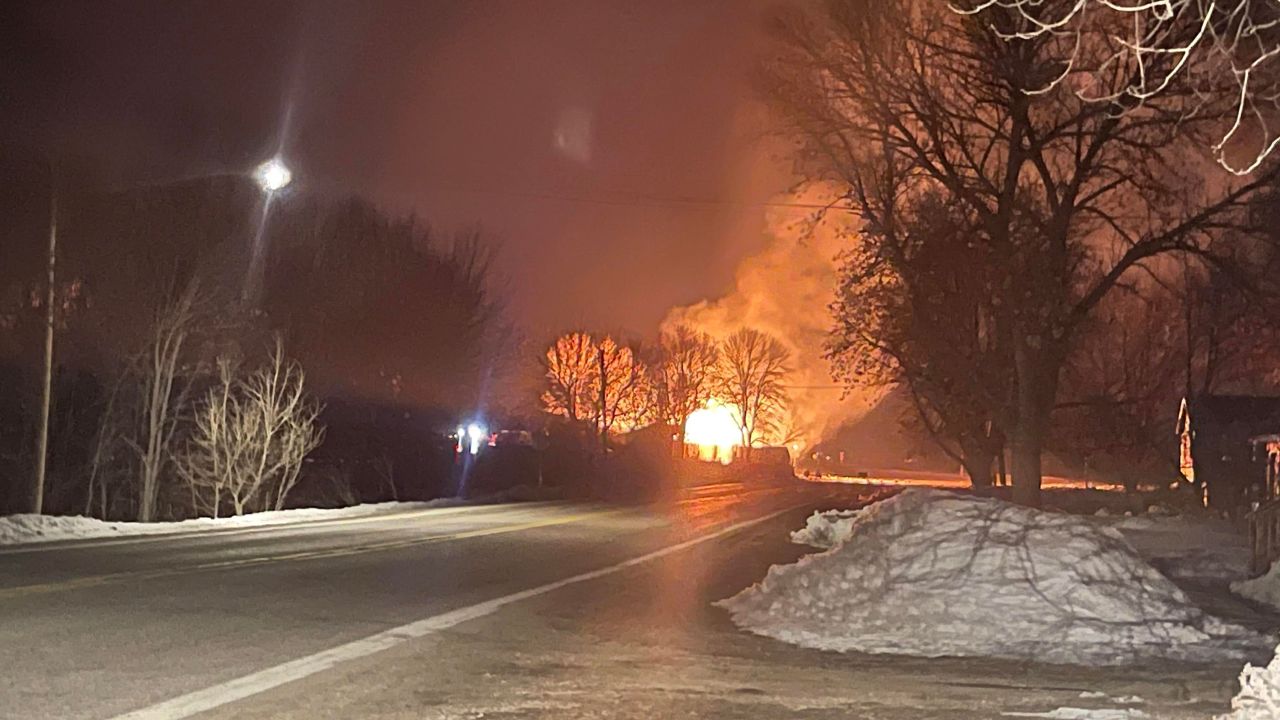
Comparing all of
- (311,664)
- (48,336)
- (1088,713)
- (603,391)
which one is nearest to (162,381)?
(48,336)

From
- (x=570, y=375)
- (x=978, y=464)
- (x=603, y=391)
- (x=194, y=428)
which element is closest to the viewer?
(x=194, y=428)

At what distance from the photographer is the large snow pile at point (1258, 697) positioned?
6926 millimetres

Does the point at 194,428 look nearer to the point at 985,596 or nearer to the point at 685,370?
the point at 985,596

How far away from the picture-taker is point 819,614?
1216 cm

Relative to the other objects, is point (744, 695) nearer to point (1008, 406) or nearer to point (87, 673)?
point (87, 673)

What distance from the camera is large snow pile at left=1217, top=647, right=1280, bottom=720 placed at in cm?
693

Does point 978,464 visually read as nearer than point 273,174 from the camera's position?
No

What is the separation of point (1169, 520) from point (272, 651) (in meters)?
27.7

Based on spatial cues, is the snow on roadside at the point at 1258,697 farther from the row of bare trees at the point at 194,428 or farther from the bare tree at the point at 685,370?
the bare tree at the point at 685,370

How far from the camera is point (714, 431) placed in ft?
319

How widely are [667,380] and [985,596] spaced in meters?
82.6

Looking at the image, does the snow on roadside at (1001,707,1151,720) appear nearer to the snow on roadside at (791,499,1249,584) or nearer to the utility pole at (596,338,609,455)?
the snow on roadside at (791,499,1249,584)

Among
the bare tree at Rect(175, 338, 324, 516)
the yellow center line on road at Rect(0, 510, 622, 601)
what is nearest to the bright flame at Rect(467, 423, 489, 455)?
the bare tree at Rect(175, 338, 324, 516)

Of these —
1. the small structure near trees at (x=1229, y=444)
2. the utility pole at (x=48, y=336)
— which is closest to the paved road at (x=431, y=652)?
the utility pole at (x=48, y=336)
